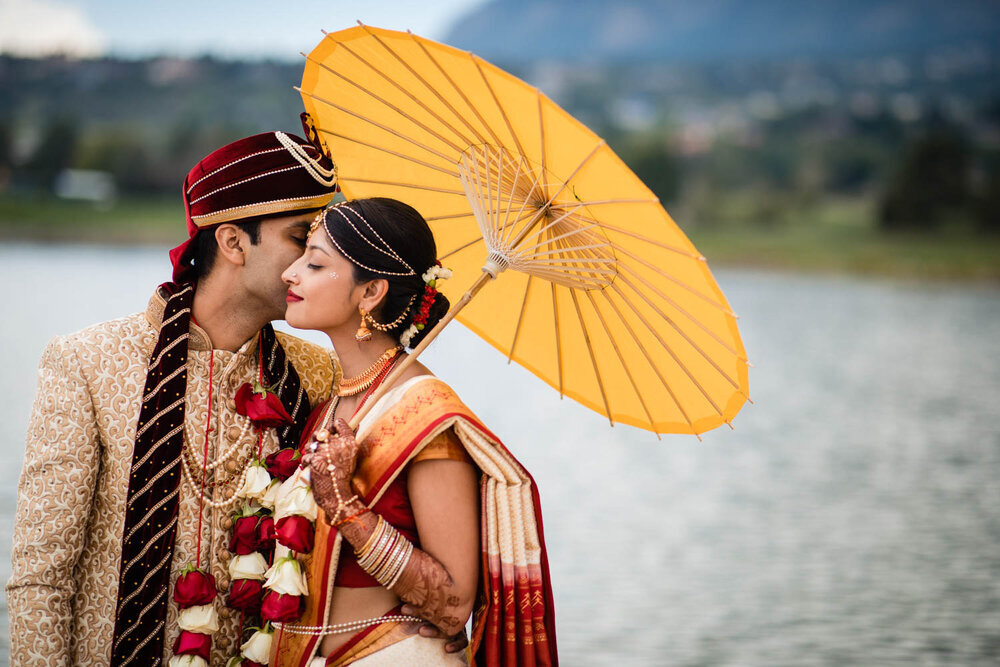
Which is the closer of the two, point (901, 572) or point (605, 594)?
point (605, 594)

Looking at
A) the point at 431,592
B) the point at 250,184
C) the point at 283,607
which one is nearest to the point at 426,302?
the point at 250,184

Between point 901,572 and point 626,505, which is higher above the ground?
point 626,505

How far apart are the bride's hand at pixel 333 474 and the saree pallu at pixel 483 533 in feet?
0.43

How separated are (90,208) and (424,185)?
2475 inches

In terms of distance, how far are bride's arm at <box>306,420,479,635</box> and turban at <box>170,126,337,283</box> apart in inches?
28.9

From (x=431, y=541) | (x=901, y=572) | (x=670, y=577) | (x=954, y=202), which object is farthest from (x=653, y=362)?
→ (x=954, y=202)

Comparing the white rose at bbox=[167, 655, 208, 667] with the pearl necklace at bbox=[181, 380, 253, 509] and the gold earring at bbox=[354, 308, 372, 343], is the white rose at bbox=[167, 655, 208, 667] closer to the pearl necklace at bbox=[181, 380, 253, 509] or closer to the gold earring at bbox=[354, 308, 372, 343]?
the pearl necklace at bbox=[181, 380, 253, 509]

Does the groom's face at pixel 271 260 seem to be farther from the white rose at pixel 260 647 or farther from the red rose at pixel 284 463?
the white rose at pixel 260 647

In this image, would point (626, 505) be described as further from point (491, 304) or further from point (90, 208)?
point (90, 208)

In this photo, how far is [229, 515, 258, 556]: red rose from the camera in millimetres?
2645

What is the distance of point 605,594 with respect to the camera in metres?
8.38

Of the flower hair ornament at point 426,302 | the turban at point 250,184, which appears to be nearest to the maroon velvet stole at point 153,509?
the turban at point 250,184

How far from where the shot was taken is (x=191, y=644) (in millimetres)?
2588

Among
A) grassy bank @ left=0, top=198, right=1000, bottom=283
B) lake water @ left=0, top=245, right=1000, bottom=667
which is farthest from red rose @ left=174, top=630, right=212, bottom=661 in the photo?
grassy bank @ left=0, top=198, right=1000, bottom=283
